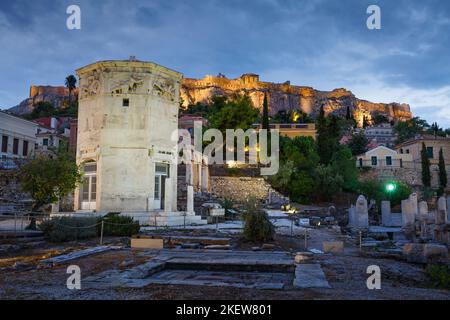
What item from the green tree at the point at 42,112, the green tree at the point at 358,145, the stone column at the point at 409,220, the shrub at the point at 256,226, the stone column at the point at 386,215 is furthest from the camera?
the green tree at the point at 42,112

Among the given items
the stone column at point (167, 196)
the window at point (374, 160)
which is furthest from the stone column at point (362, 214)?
the window at point (374, 160)

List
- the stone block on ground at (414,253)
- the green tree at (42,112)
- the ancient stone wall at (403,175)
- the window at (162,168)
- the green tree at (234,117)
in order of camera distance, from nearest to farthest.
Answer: the stone block on ground at (414,253)
the window at (162,168)
the green tree at (234,117)
the ancient stone wall at (403,175)
the green tree at (42,112)

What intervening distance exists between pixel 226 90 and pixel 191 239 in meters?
126

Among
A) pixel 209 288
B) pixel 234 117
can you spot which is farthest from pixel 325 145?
pixel 209 288

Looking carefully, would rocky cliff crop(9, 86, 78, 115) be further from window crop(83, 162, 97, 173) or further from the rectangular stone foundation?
the rectangular stone foundation

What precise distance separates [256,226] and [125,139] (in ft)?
35.0

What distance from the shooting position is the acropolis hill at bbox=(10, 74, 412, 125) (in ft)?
445

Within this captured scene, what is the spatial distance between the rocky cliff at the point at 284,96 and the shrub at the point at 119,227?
115 meters

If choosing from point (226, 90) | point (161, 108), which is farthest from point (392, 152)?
point (226, 90)

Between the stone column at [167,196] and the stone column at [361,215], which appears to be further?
the stone column at [361,215]

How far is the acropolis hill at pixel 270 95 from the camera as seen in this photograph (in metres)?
136

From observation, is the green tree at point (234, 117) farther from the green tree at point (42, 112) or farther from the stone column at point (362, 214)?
the green tree at point (42, 112)

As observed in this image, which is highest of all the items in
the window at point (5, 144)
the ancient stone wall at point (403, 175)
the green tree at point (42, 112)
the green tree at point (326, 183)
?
the green tree at point (42, 112)

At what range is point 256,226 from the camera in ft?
50.3
